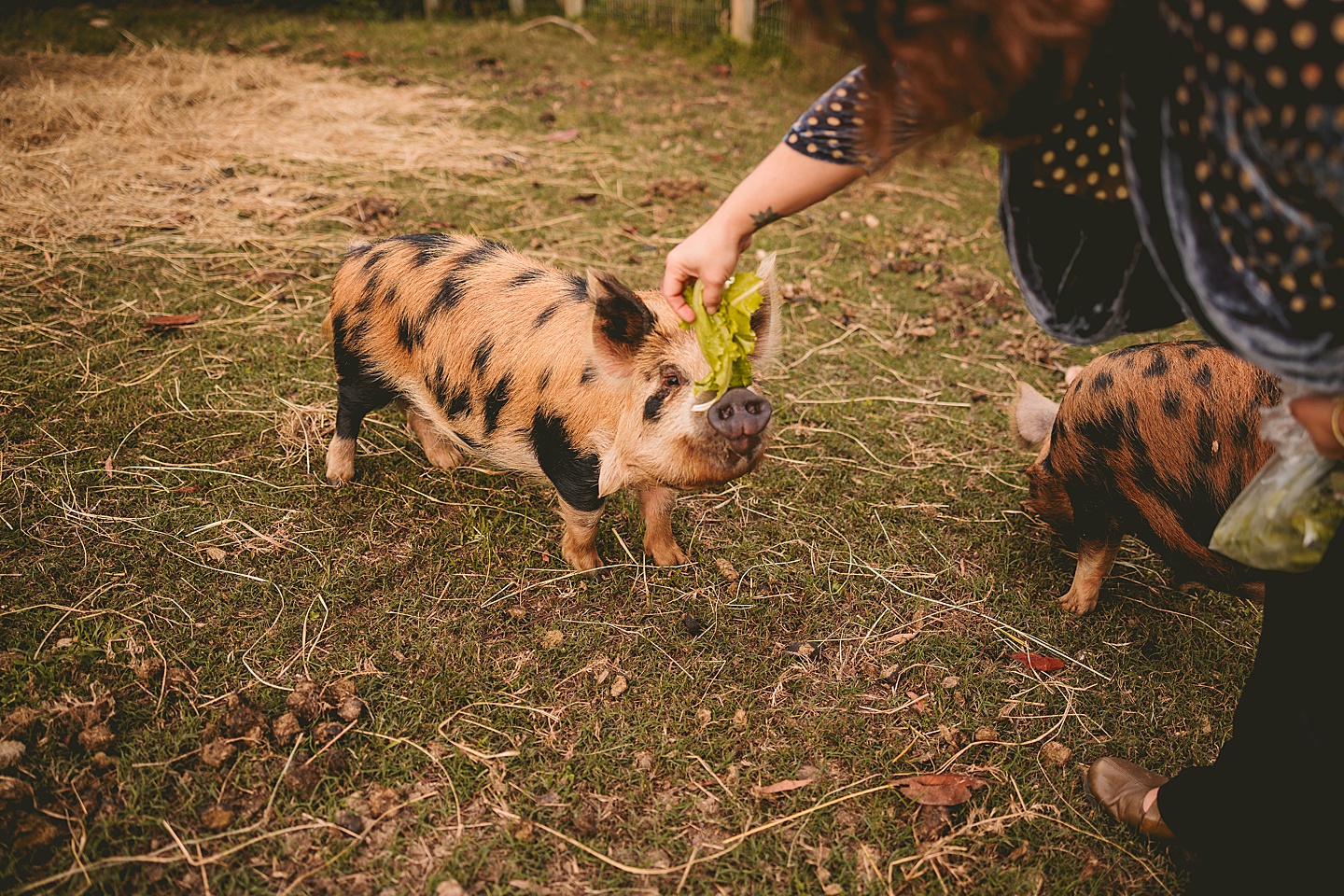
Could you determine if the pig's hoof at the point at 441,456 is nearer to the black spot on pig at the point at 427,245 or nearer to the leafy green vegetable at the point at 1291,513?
the black spot on pig at the point at 427,245

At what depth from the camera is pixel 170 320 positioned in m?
4.00

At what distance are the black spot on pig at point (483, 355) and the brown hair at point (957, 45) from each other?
1.86 m

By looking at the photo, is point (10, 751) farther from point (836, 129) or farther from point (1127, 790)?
point (1127, 790)

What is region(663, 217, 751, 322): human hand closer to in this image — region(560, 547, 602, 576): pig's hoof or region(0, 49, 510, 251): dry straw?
region(560, 547, 602, 576): pig's hoof

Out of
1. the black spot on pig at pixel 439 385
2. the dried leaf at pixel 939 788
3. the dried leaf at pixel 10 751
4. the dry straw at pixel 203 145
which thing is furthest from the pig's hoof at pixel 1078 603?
the dry straw at pixel 203 145

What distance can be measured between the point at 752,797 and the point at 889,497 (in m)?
1.51

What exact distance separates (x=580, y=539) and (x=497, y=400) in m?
0.55

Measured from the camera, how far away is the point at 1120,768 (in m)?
2.35

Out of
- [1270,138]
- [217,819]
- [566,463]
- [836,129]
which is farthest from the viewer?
[566,463]

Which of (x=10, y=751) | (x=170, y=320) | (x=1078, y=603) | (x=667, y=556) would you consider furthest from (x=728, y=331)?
(x=170, y=320)

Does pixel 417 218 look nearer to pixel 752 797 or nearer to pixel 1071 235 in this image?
pixel 752 797

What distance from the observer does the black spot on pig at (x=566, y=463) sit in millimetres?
2670

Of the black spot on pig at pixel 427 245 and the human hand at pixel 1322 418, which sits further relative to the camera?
the black spot on pig at pixel 427 245

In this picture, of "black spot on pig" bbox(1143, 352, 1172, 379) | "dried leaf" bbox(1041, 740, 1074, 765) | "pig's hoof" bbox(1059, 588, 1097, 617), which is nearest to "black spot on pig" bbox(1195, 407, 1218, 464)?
"black spot on pig" bbox(1143, 352, 1172, 379)
